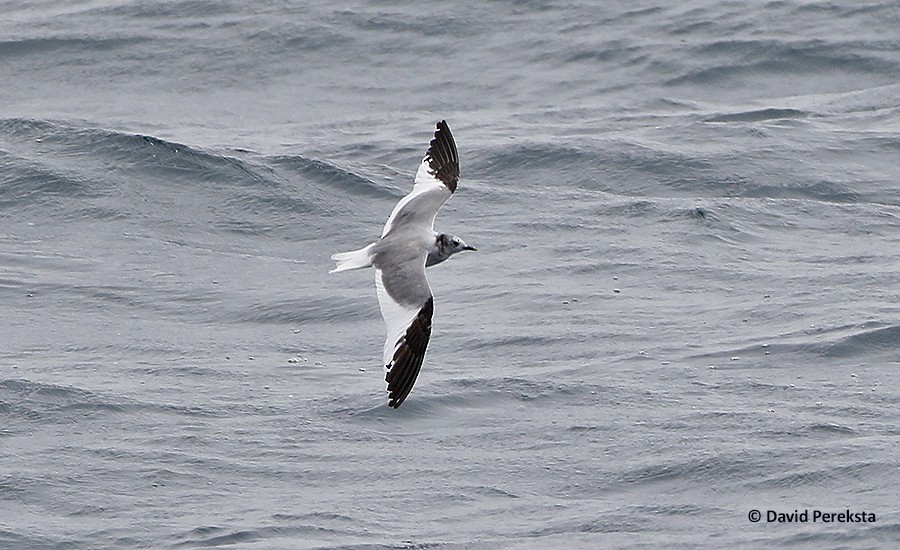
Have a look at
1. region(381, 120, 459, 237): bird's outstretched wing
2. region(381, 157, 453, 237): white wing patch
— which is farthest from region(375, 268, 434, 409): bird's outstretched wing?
region(381, 120, 459, 237): bird's outstretched wing

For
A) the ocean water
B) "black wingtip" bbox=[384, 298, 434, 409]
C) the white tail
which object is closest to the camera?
"black wingtip" bbox=[384, 298, 434, 409]

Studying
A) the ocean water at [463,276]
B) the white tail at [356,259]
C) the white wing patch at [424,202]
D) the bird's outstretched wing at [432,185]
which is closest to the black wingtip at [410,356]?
the white tail at [356,259]

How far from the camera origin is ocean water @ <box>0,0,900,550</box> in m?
12.7

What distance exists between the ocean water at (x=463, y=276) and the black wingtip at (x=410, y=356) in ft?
5.13

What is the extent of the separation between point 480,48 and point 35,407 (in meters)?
9.83

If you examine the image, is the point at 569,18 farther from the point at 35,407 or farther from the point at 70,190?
the point at 35,407

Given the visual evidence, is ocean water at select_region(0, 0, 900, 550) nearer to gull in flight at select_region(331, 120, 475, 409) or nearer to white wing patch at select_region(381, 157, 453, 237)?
gull in flight at select_region(331, 120, 475, 409)

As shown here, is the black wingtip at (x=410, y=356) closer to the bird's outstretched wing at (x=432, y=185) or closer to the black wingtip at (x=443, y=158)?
the bird's outstretched wing at (x=432, y=185)

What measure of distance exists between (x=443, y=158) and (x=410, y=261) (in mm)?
1746

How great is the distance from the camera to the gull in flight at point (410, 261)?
36.4 ft

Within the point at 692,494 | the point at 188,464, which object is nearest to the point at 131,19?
the point at 188,464

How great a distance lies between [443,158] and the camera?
13320mm

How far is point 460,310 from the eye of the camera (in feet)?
53.0

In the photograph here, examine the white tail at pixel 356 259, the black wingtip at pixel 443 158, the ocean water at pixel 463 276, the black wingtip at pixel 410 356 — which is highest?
the black wingtip at pixel 443 158
